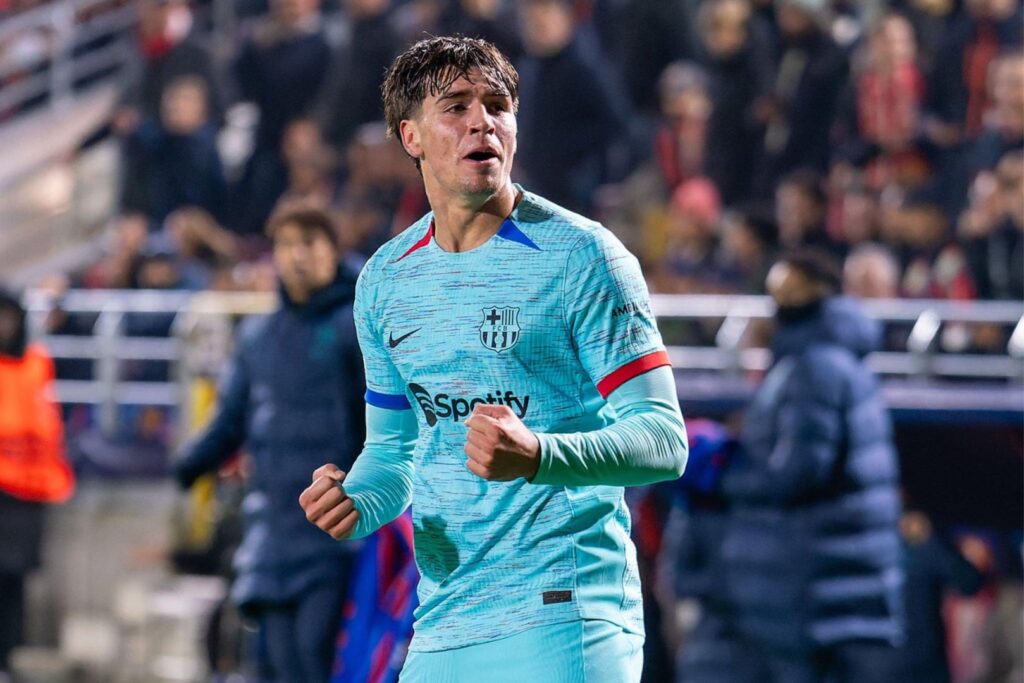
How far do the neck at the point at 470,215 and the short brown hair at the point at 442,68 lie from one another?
6.8 inches

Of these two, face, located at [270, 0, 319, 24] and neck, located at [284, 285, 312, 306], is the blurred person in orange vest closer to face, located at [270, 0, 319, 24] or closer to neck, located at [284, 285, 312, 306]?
neck, located at [284, 285, 312, 306]

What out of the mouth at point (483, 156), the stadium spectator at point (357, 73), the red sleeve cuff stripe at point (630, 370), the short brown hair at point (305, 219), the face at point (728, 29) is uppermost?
the stadium spectator at point (357, 73)

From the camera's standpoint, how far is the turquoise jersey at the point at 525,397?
342cm

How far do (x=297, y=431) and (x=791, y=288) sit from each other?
78.1 inches

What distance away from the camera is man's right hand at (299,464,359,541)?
3.50m

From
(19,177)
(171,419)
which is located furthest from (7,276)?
(171,419)

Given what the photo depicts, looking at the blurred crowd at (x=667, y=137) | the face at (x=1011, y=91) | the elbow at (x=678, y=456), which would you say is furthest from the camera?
the blurred crowd at (x=667, y=137)

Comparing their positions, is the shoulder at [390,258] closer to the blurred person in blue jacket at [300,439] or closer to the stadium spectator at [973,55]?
the blurred person in blue jacket at [300,439]

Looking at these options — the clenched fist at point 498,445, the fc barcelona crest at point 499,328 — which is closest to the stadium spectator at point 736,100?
the fc barcelona crest at point 499,328

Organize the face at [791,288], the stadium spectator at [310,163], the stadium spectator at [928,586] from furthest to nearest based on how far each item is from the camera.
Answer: the stadium spectator at [310,163], the stadium spectator at [928,586], the face at [791,288]

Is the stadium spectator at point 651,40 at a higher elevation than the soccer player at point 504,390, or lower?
higher

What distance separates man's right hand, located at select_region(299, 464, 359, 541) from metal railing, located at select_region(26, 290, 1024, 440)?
426cm

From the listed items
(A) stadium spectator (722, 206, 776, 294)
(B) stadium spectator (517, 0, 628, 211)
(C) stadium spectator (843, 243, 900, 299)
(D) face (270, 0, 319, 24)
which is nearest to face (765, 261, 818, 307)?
(C) stadium spectator (843, 243, 900, 299)

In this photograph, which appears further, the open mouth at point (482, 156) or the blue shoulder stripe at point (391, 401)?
the blue shoulder stripe at point (391, 401)
